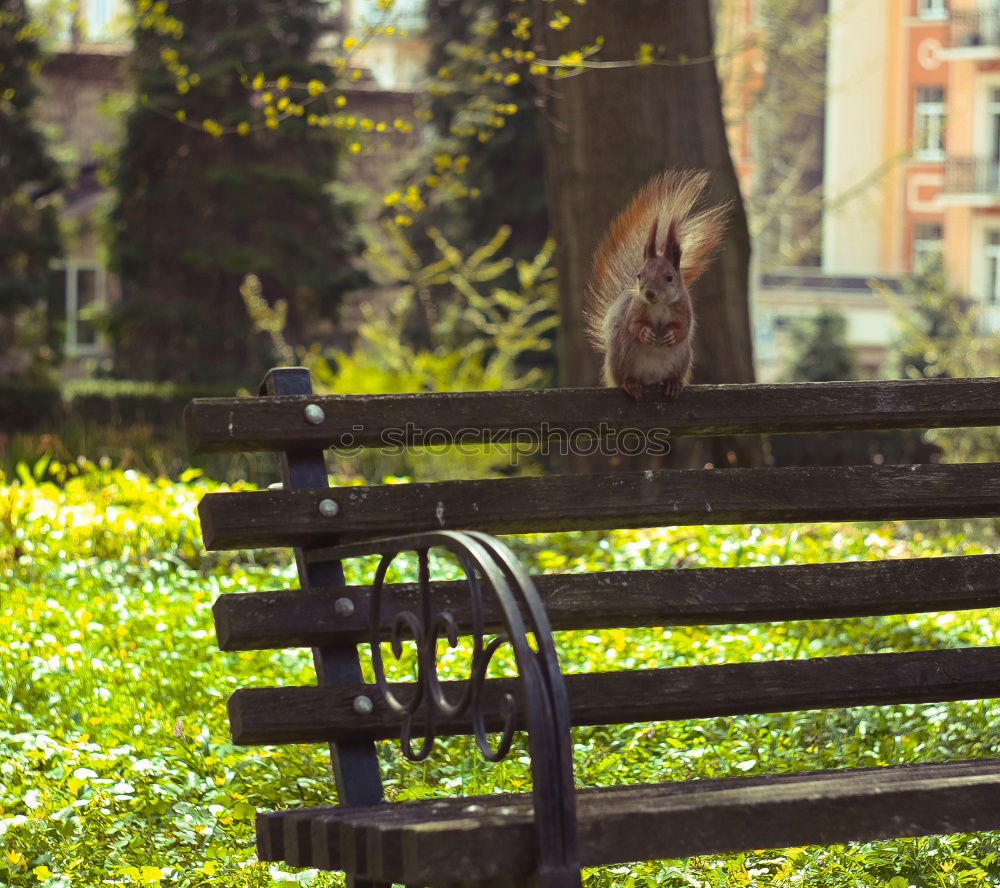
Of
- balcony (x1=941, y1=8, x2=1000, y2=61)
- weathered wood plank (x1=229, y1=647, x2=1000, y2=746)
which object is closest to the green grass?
weathered wood plank (x1=229, y1=647, x2=1000, y2=746)

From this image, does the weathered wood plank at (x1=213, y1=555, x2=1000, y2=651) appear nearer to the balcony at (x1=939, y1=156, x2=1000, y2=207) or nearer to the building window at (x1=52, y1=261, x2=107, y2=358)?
the building window at (x1=52, y1=261, x2=107, y2=358)

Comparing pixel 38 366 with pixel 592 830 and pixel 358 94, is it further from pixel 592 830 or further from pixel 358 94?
pixel 592 830

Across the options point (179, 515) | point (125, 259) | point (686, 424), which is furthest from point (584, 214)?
point (125, 259)

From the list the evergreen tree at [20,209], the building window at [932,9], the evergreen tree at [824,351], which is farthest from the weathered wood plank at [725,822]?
the building window at [932,9]

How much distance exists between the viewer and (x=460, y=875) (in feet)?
6.47

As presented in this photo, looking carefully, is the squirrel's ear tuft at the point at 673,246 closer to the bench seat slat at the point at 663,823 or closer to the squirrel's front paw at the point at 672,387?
the squirrel's front paw at the point at 672,387

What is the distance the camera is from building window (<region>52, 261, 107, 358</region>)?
1137 inches

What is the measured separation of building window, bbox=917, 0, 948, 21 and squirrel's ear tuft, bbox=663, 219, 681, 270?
32.4m

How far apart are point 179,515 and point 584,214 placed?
7.95 ft

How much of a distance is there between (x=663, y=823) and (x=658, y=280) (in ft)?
5.22

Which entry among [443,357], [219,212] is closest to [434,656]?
[443,357]

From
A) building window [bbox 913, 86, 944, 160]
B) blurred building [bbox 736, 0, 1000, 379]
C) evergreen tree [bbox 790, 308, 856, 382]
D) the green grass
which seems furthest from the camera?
building window [bbox 913, 86, 944, 160]

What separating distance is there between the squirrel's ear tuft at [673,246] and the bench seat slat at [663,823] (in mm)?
1384

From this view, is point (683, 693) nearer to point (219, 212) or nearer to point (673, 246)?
point (673, 246)
